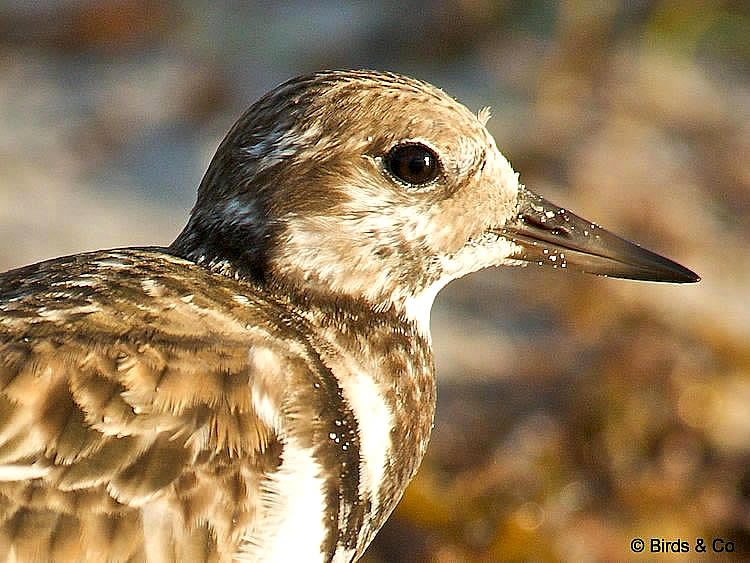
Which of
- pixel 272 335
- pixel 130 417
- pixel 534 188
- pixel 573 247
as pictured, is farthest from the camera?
pixel 534 188

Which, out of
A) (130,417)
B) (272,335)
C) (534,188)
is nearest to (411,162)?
(272,335)

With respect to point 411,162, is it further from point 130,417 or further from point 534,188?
point 534,188

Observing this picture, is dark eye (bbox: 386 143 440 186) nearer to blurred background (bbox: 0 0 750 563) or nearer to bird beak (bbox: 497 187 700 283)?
bird beak (bbox: 497 187 700 283)

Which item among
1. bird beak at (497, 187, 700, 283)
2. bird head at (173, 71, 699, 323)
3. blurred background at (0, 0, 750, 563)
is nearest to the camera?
bird head at (173, 71, 699, 323)

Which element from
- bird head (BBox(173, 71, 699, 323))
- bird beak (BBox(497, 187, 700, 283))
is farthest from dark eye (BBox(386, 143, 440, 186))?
bird beak (BBox(497, 187, 700, 283))

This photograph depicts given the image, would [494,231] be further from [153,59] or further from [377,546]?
[153,59]

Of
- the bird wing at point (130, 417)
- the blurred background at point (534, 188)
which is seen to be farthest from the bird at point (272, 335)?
the blurred background at point (534, 188)
